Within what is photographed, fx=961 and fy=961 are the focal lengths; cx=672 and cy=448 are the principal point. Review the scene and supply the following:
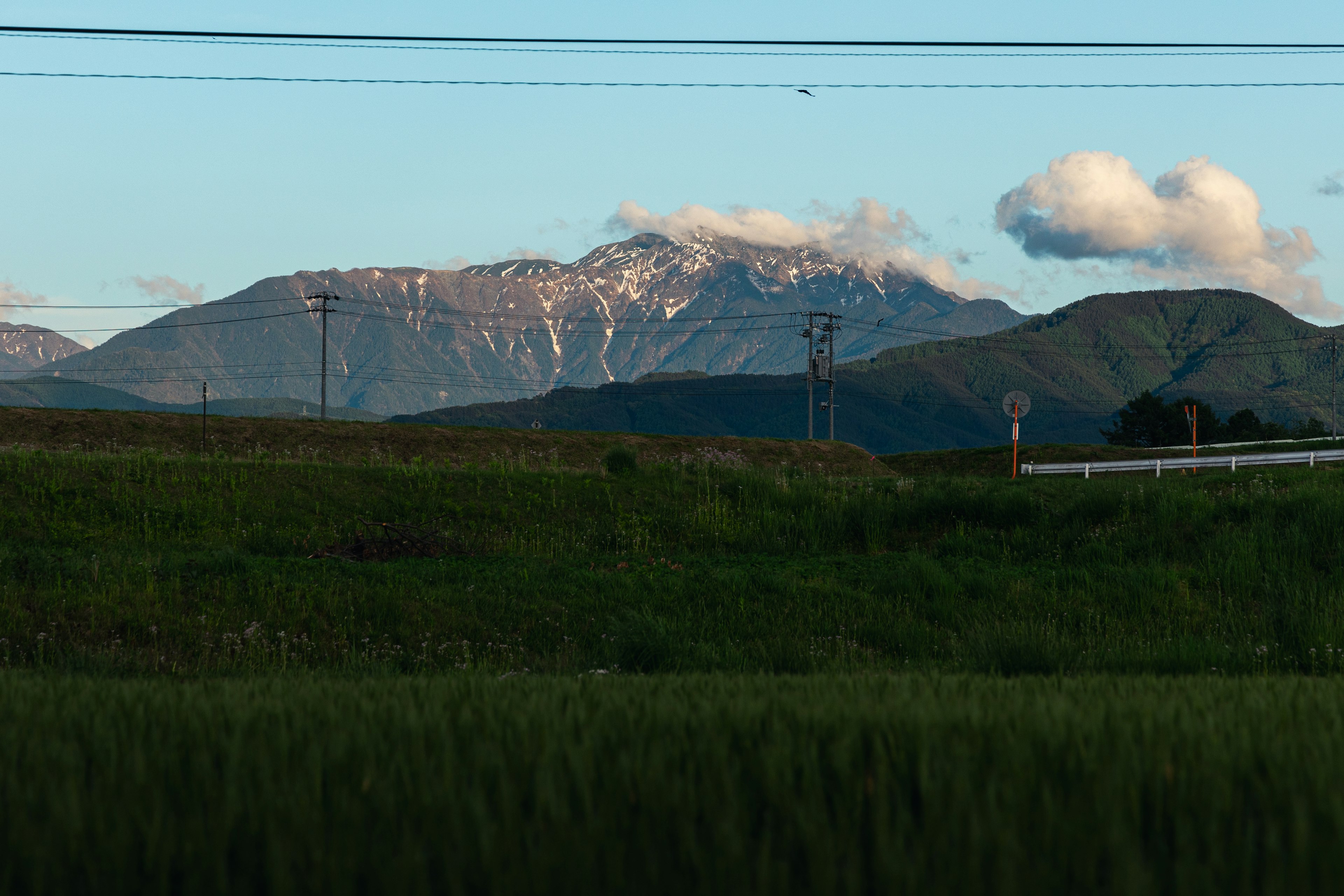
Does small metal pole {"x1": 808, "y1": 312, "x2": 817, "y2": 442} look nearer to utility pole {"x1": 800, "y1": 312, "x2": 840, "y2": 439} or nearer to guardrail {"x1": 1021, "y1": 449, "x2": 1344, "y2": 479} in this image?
utility pole {"x1": 800, "y1": 312, "x2": 840, "y2": 439}

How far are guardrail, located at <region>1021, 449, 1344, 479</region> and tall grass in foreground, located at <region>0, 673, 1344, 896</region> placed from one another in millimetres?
37922

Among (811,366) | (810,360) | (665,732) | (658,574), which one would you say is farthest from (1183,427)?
(665,732)

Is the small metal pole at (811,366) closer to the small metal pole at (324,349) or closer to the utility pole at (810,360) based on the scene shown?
the utility pole at (810,360)

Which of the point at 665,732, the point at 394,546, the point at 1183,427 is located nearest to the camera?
the point at 665,732

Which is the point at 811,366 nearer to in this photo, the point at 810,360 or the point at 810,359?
the point at 810,359

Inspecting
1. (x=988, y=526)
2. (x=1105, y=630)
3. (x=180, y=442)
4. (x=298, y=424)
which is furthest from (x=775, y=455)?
(x=1105, y=630)

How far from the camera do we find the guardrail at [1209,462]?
128 feet

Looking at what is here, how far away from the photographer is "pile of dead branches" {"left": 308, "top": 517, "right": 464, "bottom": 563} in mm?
15469

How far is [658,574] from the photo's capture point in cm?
1450

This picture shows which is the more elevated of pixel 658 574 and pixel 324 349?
pixel 324 349

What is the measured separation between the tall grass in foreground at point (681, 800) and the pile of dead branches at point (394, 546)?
40.3 ft

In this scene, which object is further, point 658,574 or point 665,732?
point 658,574

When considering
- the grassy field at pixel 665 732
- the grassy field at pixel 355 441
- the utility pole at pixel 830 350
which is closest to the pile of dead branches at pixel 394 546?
the grassy field at pixel 665 732

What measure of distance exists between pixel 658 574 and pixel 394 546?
15.4ft
